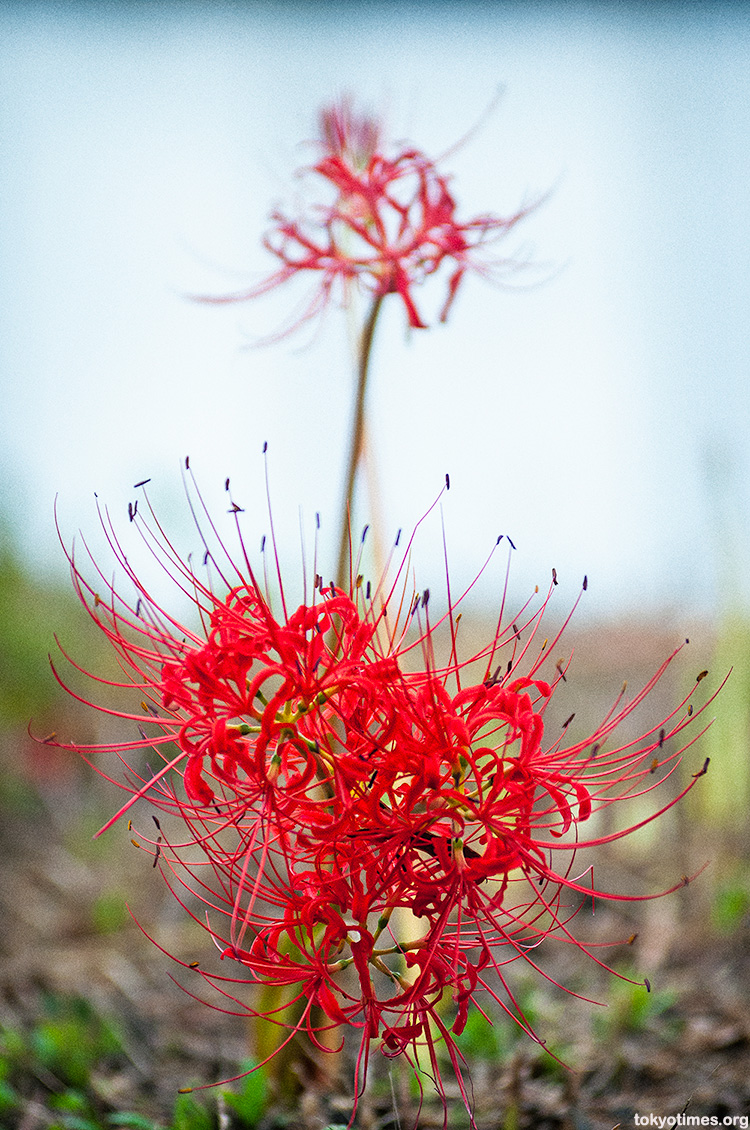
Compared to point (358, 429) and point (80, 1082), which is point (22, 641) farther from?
point (358, 429)

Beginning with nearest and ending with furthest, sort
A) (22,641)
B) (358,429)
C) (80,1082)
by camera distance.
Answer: (358,429), (80,1082), (22,641)

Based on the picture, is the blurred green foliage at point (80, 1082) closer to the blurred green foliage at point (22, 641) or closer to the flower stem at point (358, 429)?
the flower stem at point (358, 429)

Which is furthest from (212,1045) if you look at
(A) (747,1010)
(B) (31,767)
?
(B) (31,767)

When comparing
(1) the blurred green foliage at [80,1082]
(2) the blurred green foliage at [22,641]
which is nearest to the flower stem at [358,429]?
(1) the blurred green foliage at [80,1082]

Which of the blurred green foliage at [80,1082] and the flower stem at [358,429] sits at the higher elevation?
the flower stem at [358,429]

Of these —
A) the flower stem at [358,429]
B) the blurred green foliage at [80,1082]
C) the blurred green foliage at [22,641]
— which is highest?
the flower stem at [358,429]

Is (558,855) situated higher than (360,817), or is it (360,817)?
(360,817)

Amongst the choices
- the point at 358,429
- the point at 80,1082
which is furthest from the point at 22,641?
the point at 358,429

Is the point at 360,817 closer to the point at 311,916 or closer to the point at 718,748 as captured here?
the point at 311,916
